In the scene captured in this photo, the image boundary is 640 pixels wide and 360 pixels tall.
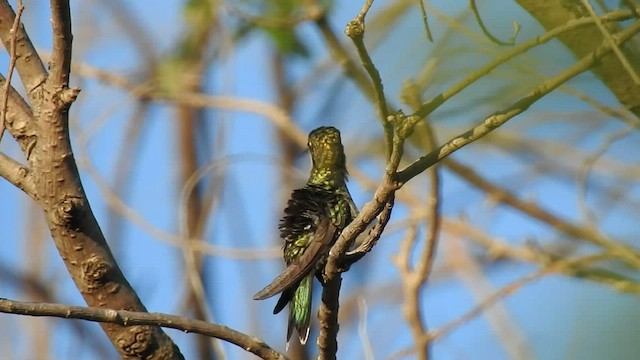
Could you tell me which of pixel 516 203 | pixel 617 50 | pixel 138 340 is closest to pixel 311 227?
pixel 138 340

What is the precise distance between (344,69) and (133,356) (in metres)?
1.65

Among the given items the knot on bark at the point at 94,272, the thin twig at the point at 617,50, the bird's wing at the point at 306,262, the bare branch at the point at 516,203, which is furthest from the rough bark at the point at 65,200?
the bare branch at the point at 516,203

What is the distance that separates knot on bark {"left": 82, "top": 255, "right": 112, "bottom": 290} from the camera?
2.43 meters

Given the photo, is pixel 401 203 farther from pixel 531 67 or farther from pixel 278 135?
pixel 531 67

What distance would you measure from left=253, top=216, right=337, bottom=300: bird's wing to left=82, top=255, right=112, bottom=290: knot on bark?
0.40 metres

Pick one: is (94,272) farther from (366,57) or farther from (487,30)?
(487,30)

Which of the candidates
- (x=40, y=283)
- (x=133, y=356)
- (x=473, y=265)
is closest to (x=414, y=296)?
(x=133, y=356)

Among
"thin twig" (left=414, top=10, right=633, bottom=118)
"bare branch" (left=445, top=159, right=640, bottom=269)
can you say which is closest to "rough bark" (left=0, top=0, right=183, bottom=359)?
"thin twig" (left=414, top=10, right=633, bottom=118)

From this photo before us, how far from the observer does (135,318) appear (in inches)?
79.9

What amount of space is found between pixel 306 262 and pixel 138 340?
0.45 meters

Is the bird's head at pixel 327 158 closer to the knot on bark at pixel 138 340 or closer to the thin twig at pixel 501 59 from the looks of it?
the knot on bark at pixel 138 340

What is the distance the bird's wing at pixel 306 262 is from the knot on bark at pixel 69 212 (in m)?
0.47

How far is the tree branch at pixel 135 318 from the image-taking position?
1944mm

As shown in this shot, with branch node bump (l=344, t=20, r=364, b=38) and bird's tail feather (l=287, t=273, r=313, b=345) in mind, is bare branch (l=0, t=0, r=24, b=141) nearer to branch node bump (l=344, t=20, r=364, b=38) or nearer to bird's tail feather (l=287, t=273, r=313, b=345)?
branch node bump (l=344, t=20, r=364, b=38)
